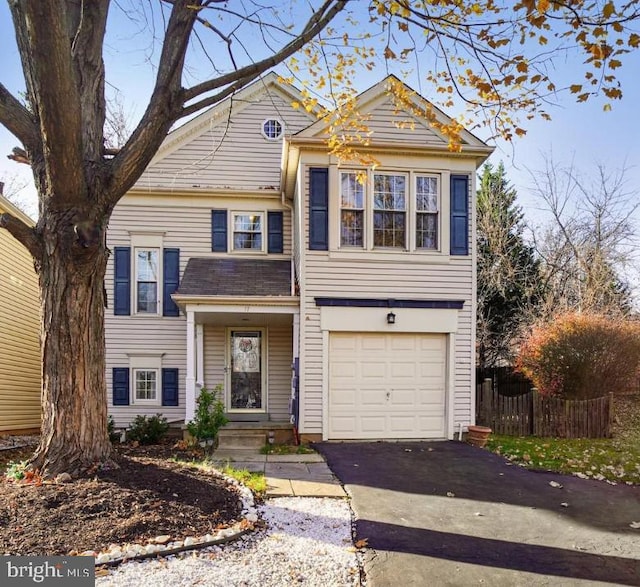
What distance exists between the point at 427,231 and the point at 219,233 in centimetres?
507

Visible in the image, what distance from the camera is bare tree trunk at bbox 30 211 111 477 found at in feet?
17.4

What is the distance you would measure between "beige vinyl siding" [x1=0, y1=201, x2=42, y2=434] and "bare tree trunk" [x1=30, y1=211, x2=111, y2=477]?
6.09m

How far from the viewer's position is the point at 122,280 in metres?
11.6

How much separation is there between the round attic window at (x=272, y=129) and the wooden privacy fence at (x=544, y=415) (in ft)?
25.9

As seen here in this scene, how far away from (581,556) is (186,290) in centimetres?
779

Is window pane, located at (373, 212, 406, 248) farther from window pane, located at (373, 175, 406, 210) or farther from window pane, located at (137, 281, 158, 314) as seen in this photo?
window pane, located at (137, 281, 158, 314)

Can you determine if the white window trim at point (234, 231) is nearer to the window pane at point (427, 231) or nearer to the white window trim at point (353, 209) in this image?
the white window trim at point (353, 209)

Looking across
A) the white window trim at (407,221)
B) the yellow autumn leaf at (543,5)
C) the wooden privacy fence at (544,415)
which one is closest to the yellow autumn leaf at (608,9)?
the yellow autumn leaf at (543,5)

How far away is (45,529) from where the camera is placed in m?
4.08

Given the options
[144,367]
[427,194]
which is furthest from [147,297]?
[427,194]

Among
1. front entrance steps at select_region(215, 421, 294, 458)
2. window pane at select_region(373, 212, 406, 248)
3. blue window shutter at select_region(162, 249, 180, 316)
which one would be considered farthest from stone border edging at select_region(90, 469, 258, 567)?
blue window shutter at select_region(162, 249, 180, 316)

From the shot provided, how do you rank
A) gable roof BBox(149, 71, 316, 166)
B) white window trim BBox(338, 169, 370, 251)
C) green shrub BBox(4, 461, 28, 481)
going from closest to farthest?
green shrub BBox(4, 461, 28, 481)
white window trim BBox(338, 169, 370, 251)
gable roof BBox(149, 71, 316, 166)

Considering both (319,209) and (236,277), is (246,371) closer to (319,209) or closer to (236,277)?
(236,277)

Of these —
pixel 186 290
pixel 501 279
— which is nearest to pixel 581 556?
pixel 186 290
